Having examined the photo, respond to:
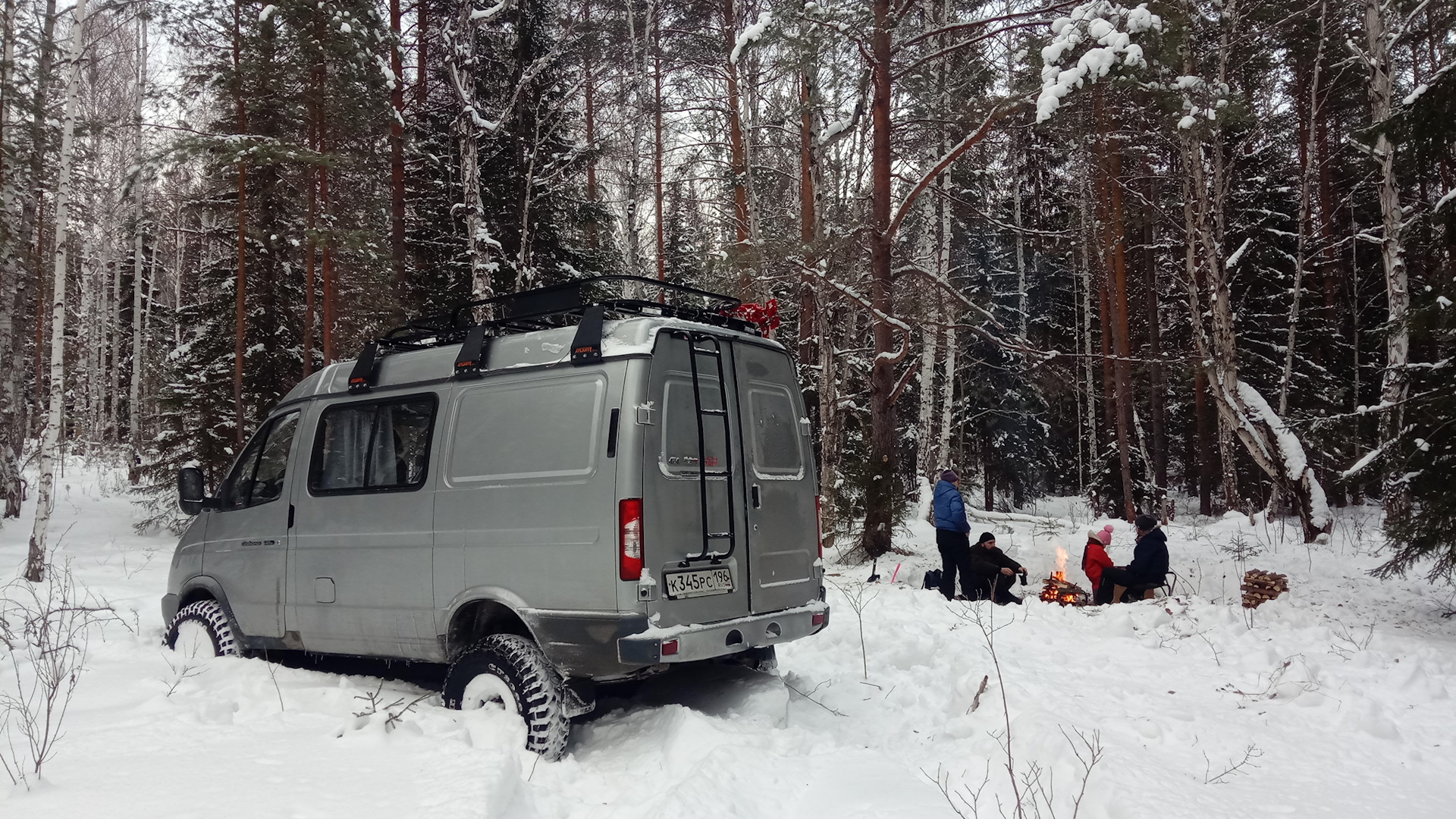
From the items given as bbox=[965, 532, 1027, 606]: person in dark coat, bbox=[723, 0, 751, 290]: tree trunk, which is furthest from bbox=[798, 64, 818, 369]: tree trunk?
bbox=[965, 532, 1027, 606]: person in dark coat

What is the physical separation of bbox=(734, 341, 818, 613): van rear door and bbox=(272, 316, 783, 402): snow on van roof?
0.81ft

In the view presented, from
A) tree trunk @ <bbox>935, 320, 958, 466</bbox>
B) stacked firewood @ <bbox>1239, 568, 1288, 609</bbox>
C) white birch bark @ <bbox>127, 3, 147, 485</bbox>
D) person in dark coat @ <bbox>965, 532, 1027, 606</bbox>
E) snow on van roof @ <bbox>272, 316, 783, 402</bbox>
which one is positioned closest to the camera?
snow on van roof @ <bbox>272, 316, 783, 402</bbox>

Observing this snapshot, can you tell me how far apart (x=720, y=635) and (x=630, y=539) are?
80cm

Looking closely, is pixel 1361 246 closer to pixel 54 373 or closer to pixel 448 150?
pixel 448 150

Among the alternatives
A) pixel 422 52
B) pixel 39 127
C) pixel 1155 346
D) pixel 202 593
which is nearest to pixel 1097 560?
pixel 202 593

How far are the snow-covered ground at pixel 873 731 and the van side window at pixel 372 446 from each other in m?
1.29

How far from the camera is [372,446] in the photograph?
18.1 feet

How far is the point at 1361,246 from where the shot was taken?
22.9 metres

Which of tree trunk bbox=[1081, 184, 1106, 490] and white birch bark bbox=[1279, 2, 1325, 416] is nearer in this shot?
white birch bark bbox=[1279, 2, 1325, 416]

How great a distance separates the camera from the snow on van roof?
4.66 meters

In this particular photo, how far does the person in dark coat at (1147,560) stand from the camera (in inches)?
361

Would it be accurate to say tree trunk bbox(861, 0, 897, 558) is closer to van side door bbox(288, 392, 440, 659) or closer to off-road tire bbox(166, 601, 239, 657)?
van side door bbox(288, 392, 440, 659)

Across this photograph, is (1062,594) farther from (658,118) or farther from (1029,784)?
(658,118)

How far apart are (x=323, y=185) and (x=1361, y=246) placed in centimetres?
2583
